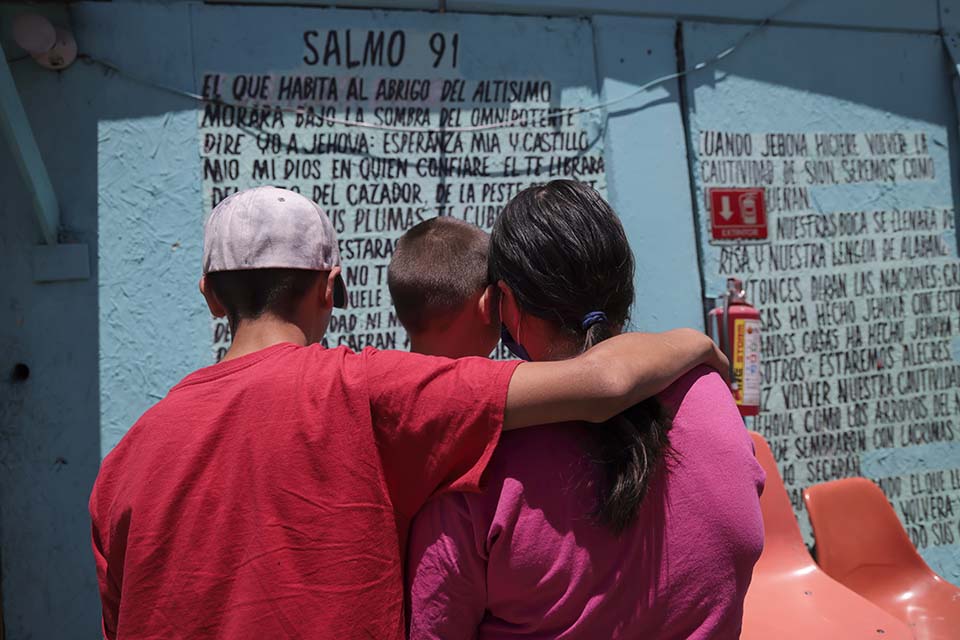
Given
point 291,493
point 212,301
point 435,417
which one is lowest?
point 291,493

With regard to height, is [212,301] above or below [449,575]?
above

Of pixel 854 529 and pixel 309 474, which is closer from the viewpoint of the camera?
pixel 309 474

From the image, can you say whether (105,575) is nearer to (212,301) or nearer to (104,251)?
(212,301)

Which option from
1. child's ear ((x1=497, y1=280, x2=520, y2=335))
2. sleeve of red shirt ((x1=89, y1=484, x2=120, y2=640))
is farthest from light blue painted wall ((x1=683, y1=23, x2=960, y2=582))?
sleeve of red shirt ((x1=89, y1=484, x2=120, y2=640))

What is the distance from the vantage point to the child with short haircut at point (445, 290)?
1.80 meters

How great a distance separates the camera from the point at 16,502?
2.84 meters

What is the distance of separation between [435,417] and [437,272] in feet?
2.04

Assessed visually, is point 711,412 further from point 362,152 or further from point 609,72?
point 609,72

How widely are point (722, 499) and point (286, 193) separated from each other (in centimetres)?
94

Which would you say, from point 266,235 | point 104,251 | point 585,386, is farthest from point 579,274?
point 104,251

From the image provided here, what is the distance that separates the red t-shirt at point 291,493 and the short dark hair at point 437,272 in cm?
54

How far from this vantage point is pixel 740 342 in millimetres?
3287

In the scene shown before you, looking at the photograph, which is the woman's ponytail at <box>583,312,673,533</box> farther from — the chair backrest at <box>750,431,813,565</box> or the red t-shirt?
the chair backrest at <box>750,431,813,565</box>

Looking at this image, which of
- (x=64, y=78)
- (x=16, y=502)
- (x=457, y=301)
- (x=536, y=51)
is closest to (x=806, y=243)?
(x=536, y=51)
